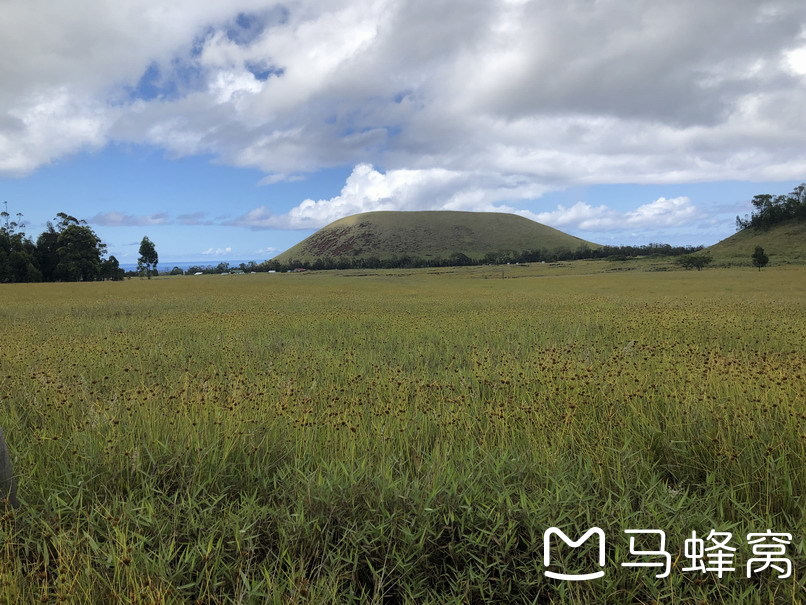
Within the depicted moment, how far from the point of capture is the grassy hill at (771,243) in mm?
114238

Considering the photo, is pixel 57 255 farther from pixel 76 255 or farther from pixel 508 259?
pixel 508 259

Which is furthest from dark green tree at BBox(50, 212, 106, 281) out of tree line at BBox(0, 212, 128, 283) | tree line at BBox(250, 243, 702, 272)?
tree line at BBox(250, 243, 702, 272)

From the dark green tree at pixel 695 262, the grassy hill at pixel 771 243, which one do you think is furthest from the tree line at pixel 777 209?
the dark green tree at pixel 695 262

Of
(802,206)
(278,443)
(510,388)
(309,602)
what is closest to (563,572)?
(309,602)

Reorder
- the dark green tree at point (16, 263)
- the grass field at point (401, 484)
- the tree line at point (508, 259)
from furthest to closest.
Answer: the tree line at point (508, 259) → the dark green tree at point (16, 263) → the grass field at point (401, 484)

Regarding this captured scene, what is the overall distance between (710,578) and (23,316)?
23.1 meters

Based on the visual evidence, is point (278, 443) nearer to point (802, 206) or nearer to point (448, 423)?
point (448, 423)

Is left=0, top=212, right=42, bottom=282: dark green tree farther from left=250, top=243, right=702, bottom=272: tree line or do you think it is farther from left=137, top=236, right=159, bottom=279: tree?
left=250, top=243, right=702, bottom=272: tree line

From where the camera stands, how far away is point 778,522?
3314 mm

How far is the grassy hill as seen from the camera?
375ft

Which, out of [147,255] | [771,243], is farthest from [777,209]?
[147,255]

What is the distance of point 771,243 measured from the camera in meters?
134

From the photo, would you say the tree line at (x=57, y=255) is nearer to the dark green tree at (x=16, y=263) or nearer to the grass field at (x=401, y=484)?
the dark green tree at (x=16, y=263)

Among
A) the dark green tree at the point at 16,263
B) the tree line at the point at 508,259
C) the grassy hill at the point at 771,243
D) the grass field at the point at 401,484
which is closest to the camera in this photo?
the grass field at the point at 401,484
